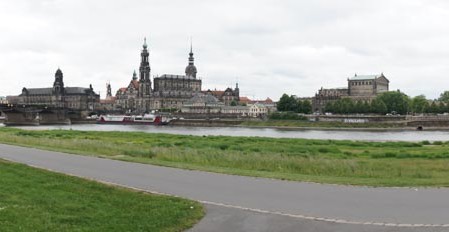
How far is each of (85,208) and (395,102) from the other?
181 meters

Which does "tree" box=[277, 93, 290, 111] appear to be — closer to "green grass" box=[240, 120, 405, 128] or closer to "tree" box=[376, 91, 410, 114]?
"tree" box=[376, 91, 410, 114]

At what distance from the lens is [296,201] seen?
43.2 feet

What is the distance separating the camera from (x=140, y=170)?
65.4 feet

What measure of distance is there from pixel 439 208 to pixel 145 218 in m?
6.91

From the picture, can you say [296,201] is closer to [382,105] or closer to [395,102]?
[382,105]

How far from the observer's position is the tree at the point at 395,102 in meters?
180

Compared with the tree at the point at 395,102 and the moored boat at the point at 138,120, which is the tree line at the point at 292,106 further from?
the moored boat at the point at 138,120

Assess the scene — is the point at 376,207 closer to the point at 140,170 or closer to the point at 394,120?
the point at 140,170

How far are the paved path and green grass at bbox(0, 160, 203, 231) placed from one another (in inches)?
31.9

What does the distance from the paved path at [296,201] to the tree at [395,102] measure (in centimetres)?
17197

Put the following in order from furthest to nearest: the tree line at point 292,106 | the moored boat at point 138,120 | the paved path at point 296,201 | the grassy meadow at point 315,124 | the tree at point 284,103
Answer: the tree at point 284,103
the tree line at point 292,106
the moored boat at point 138,120
the grassy meadow at point 315,124
the paved path at point 296,201

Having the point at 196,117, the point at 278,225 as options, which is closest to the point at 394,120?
the point at 196,117

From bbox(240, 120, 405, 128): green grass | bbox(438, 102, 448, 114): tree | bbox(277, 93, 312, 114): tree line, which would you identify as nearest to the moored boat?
bbox(240, 120, 405, 128): green grass

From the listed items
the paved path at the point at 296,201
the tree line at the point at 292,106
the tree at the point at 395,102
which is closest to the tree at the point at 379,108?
the tree at the point at 395,102
